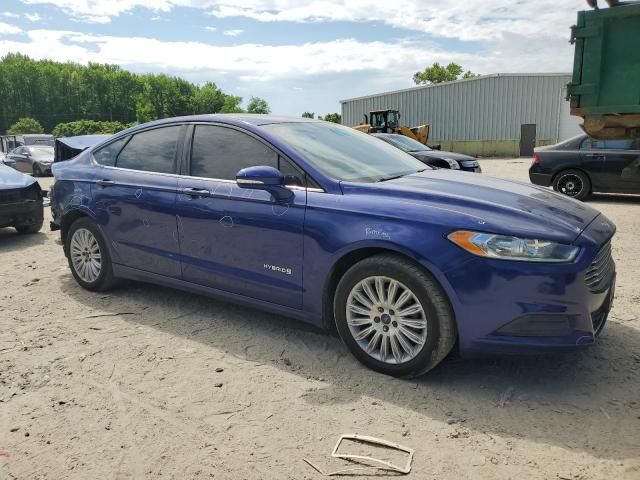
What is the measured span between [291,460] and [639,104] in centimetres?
350

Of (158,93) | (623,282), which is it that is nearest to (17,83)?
(158,93)

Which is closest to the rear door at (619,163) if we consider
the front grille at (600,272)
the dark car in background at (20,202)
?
the front grille at (600,272)

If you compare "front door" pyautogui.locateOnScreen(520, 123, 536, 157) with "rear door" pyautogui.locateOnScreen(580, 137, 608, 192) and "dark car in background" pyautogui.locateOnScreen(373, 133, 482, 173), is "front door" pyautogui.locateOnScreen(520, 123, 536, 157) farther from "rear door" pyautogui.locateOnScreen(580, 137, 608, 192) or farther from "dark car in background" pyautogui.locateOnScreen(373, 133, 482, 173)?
"rear door" pyautogui.locateOnScreen(580, 137, 608, 192)

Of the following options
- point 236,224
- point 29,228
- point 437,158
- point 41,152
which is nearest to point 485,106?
point 437,158

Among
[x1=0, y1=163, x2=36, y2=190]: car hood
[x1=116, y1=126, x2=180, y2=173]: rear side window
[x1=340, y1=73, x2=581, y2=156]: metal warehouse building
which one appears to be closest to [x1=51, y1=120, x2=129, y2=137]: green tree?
[x1=340, y1=73, x2=581, y2=156]: metal warehouse building

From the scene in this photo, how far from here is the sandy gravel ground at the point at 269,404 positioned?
2490 millimetres

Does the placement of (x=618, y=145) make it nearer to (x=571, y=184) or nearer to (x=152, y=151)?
(x=571, y=184)

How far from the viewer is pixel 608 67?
4008 millimetres

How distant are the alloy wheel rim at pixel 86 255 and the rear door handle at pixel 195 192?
1.33m

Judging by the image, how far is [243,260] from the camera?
3.78 metres

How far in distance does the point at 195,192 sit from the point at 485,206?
2127 mm

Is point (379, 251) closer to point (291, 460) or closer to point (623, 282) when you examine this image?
point (291, 460)

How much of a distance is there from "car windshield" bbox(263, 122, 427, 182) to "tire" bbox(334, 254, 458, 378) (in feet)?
2.35

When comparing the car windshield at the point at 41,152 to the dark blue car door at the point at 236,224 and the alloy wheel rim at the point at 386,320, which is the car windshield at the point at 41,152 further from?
the alloy wheel rim at the point at 386,320
